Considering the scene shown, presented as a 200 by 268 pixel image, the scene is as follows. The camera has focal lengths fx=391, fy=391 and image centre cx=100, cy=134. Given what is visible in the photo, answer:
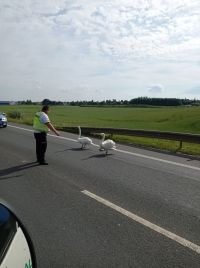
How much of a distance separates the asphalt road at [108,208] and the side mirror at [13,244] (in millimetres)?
1620

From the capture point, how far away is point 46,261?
4504mm

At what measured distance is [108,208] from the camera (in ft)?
21.4

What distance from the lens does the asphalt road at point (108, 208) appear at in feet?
15.4

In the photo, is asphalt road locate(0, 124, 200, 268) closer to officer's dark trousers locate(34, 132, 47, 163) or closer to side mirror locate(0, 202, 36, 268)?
officer's dark trousers locate(34, 132, 47, 163)

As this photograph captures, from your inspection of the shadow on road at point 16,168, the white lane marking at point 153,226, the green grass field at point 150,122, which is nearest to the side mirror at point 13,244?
the white lane marking at point 153,226

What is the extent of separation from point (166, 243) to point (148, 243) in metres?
0.23

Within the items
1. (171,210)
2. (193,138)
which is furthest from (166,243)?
(193,138)

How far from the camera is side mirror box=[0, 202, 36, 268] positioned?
251 cm

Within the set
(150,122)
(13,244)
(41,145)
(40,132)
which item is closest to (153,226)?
(13,244)

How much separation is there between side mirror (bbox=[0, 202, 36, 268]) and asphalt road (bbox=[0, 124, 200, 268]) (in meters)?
1.62

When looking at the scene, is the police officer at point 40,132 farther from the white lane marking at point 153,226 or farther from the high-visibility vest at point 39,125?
the white lane marking at point 153,226

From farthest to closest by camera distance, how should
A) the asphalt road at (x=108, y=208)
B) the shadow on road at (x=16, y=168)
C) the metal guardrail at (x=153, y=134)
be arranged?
the metal guardrail at (x=153, y=134) → the shadow on road at (x=16, y=168) → the asphalt road at (x=108, y=208)

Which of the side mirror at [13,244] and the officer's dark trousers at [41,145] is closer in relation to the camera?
the side mirror at [13,244]

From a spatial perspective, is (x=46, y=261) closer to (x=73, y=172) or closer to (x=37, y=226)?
(x=37, y=226)
